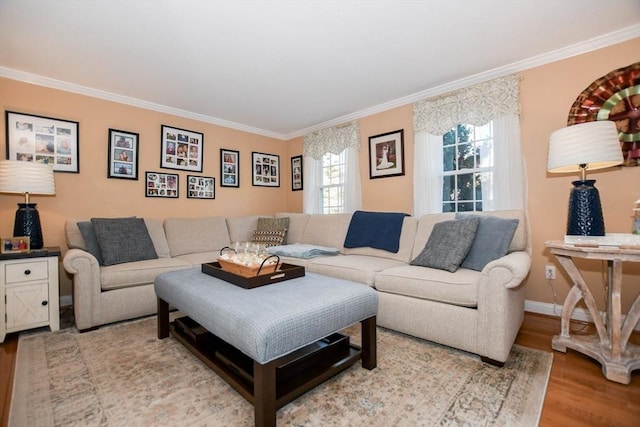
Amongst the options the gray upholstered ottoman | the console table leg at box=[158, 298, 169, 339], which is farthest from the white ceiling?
the console table leg at box=[158, 298, 169, 339]

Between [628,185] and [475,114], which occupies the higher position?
[475,114]

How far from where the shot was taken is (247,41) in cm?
→ 231

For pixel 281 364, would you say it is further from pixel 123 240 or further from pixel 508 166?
pixel 508 166

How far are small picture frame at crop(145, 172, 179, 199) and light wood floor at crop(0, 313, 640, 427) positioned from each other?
2.02m

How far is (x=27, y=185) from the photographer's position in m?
2.39

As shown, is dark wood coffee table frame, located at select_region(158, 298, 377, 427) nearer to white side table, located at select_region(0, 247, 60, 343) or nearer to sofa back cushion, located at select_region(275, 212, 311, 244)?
white side table, located at select_region(0, 247, 60, 343)

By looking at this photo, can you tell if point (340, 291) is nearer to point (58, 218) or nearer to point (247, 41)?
point (247, 41)

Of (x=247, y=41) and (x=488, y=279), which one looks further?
(x=247, y=41)

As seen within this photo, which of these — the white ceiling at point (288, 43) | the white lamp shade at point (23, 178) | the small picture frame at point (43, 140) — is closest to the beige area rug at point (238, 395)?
the white lamp shade at point (23, 178)

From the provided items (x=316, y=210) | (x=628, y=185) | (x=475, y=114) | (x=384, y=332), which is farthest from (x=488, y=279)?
(x=316, y=210)

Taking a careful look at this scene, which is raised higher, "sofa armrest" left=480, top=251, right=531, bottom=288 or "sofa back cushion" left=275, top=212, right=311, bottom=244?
"sofa back cushion" left=275, top=212, right=311, bottom=244

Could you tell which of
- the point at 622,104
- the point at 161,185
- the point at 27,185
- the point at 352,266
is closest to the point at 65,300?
the point at 27,185

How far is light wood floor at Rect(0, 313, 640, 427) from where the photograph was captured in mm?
1323

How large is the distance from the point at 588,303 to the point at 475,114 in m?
1.95
